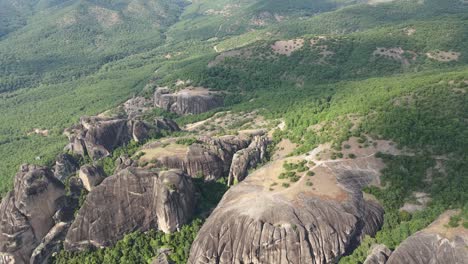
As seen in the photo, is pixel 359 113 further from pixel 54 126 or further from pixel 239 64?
pixel 54 126

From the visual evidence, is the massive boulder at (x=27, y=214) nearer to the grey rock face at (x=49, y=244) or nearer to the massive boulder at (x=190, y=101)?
the grey rock face at (x=49, y=244)

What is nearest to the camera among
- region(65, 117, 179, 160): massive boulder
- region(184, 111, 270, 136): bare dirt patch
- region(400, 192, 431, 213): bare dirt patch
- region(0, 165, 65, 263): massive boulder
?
region(400, 192, 431, 213): bare dirt patch

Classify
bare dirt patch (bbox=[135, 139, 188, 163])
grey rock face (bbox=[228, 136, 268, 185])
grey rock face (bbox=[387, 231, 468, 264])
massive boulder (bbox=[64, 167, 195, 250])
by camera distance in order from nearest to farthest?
grey rock face (bbox=[387, 231, 468, 264])
massive boulder (bbox=[64, 167, 195, 250])
grey rock face (bbox=[228, 136, 268, 185])
bare dirt patch (bbox=[135, 139, 188, 163])

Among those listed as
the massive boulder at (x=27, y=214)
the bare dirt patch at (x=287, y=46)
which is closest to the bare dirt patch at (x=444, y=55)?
the bare dirt patch at (x=287, y=46)

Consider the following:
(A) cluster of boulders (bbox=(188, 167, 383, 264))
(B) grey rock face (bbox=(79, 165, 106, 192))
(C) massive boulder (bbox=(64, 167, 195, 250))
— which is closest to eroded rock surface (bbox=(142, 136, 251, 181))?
(B) grey rock face (bbox=(79, 165, 106, 192))

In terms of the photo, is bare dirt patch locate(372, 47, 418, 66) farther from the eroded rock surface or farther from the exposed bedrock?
the exposed bedrock

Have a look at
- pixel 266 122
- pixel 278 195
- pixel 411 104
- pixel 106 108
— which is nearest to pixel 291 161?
pixel 278 195

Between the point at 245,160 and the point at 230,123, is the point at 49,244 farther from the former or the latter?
the point at 230,123

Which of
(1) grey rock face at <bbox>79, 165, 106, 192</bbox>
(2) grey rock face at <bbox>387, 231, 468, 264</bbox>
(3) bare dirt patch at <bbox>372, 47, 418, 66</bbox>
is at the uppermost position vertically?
(1) grey rock face at <bbox>79, 165, 106, 192</bbox>
